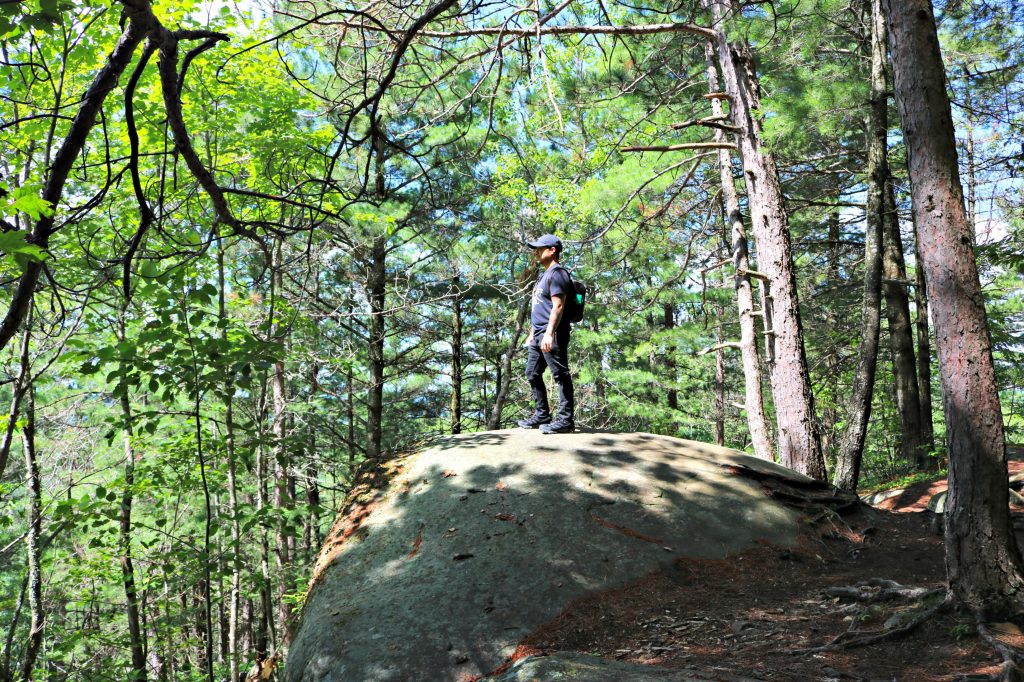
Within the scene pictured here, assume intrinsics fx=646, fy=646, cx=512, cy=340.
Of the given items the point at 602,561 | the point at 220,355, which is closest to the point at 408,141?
the point at 220,355

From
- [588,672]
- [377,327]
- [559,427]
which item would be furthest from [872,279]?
[377,327]

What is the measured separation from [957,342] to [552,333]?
3.23m

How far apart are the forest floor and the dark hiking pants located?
80.2 inches

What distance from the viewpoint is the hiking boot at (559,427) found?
6.34 meters

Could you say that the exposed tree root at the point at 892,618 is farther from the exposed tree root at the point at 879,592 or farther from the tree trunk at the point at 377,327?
the tree trunk at the point at 377,327

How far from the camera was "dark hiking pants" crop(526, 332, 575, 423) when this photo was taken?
6043 mm

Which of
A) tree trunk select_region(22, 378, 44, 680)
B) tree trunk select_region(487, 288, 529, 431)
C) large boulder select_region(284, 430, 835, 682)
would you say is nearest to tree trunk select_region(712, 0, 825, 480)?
large boulder select_region(284, 430, 835, 682)

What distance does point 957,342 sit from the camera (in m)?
3.47

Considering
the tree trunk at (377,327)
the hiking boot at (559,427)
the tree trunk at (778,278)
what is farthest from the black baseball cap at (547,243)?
the tree trunk at (377,327)

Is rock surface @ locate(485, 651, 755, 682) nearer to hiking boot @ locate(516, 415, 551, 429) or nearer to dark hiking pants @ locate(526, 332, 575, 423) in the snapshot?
dark hiking pants @ locate(526, 332, 575, 423)

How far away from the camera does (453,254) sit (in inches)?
549

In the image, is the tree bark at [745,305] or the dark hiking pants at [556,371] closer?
the dark hiking pants at [556,371]

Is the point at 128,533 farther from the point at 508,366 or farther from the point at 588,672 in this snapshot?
the point at 588,672

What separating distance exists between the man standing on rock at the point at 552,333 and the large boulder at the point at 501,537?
30 cm
